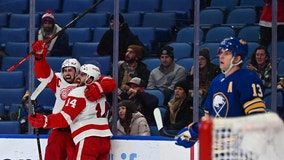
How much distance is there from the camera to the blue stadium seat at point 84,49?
23.4 ft

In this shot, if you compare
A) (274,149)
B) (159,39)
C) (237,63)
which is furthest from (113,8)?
(274,149)

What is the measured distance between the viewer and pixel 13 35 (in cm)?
730

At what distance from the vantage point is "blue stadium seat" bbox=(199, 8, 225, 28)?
680 cm

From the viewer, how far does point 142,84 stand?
7.03 m

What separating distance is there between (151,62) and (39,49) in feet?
2.79

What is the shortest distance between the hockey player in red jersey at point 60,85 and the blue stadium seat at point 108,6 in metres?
0.45

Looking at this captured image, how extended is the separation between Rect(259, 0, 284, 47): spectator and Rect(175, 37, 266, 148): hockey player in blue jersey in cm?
102

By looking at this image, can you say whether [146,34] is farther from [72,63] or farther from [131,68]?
[72,63]

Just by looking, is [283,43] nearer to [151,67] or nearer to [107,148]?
[151,67]

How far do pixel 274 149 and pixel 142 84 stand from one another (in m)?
3.16

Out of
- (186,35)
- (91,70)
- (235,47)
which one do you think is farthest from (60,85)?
(235,47)

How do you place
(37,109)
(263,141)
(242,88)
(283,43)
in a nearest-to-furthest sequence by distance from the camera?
1. (263,141)
2. (242,88)
3. (283,43)
4. (37,109)

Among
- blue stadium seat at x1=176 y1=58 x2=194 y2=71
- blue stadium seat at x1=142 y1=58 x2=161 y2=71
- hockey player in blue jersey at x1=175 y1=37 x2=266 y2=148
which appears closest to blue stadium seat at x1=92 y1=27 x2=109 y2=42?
blue stadium seat at x1=142 y1=58 x2=161 y2=71

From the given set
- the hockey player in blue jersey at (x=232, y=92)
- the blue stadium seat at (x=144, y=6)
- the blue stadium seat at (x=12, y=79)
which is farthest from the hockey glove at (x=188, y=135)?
the blue stadium seat at (x=12, y=79)
